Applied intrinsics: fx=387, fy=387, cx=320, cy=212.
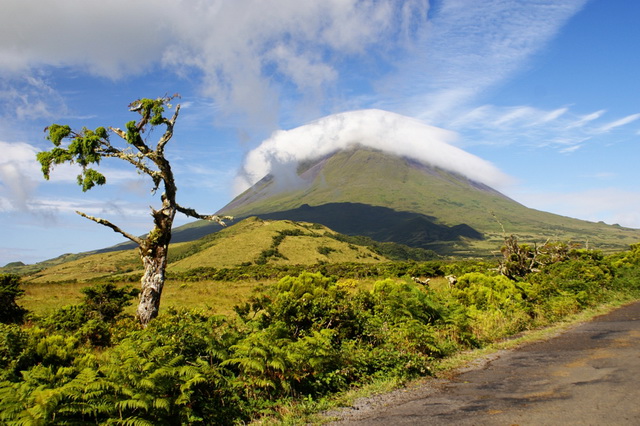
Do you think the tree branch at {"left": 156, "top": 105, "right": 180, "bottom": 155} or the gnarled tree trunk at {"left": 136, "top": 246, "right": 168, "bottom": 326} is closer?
Result: the gnarled tree trunk at {"left": 136, "top": 246, "right": 168, "bottom": 326}

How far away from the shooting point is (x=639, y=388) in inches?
261

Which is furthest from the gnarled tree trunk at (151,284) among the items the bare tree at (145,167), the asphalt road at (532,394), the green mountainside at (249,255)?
the green mountainside at (249,255)

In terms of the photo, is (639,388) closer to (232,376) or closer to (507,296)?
(232,376)

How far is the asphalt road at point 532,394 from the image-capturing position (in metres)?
5.74

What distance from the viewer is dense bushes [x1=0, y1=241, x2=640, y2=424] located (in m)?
5.50

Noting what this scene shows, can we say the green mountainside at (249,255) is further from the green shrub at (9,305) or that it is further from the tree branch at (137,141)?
the tree branch at (137,141)

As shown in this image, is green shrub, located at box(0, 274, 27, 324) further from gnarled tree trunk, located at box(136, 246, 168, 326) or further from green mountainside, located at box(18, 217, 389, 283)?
green mountainside, located at box(18, 217, 389, 283)

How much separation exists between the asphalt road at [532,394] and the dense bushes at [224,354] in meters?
1.26

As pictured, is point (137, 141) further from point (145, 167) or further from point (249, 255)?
point (249, 255)

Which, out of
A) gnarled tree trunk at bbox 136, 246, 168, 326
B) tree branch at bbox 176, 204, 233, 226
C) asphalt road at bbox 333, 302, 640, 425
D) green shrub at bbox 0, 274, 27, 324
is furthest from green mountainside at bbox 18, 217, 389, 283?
asphalt road at bbox 333, 302, 640, 425

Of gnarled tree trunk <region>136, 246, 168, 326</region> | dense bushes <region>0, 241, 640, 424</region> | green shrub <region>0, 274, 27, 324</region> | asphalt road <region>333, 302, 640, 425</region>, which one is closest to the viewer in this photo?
dense bushes <region>0, 241, 640, 424</region>

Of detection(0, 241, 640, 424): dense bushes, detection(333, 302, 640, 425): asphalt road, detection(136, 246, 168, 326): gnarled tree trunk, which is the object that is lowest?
detection(333, 302, 640, 425): asphalt road

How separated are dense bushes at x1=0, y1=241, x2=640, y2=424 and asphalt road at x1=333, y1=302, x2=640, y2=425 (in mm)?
1260

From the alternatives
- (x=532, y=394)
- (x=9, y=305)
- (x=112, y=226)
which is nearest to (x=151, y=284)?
(x=112, y=226)
